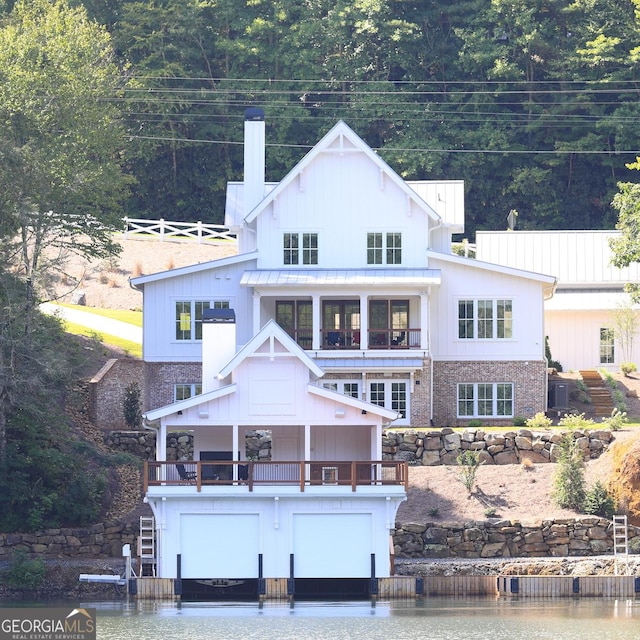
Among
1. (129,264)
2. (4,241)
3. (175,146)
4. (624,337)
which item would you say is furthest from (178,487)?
(175,146)

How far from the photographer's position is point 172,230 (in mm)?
85750

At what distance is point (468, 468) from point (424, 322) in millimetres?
8325

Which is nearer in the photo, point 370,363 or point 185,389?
point 370,363

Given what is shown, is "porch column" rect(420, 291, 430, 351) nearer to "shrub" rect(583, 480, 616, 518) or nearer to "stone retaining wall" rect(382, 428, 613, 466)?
"stone retaining wall" rect(382, 428, 613, 466)

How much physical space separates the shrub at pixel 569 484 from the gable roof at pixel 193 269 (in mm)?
14387

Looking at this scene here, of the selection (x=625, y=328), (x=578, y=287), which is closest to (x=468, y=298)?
(x=625, y=328)

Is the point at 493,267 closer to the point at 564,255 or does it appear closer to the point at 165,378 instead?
the point at 165,378

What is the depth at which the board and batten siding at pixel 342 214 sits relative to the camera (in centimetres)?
6162

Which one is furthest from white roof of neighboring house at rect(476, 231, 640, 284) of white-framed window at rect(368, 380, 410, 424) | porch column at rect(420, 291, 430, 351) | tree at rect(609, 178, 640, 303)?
white-framed window at rect(368, 380, 410, 424)

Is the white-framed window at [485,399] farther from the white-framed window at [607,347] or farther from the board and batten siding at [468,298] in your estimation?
the white-framed window at [607,347]

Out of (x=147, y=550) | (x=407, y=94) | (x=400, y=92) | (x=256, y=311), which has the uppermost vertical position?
(x=400, y=92)

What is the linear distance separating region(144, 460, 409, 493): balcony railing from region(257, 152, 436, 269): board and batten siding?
47.0 ft

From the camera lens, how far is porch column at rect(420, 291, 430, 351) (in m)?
59.8

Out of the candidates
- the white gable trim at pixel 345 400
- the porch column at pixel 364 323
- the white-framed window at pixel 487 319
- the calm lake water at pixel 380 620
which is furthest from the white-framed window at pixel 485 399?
the calm lake water at pixel 380 620
